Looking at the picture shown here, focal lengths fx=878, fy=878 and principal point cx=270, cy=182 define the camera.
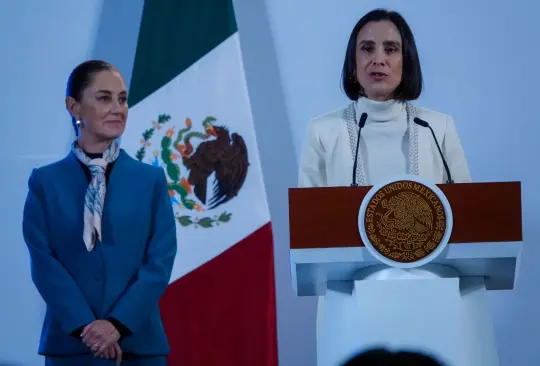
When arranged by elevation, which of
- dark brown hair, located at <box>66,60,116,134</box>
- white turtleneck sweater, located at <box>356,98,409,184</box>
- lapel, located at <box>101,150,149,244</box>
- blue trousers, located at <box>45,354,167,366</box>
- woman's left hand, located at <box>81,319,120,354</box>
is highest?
dark brown hair, located at <box>66,60,116,134</box>

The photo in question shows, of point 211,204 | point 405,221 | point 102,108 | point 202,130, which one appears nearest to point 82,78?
point 102,108

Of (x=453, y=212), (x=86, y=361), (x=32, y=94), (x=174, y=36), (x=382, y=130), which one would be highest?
(x=174, y=36)

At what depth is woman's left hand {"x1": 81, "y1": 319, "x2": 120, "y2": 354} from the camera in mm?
2957

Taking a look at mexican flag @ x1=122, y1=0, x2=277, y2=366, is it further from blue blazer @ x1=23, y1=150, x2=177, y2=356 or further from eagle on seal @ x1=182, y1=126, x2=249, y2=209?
blue blazer @ x1=23, y1=150, x2=177, y2=356

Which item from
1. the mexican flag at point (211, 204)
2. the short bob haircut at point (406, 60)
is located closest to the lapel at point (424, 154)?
the short bob haircut at point (406, 60)

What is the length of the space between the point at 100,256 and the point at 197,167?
82 centimetres

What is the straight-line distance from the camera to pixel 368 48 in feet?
10.4

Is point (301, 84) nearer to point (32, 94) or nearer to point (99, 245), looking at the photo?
point (32, 94)

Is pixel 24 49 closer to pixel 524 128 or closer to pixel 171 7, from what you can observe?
pixel 171 7

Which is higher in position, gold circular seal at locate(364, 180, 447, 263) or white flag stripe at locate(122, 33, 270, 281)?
white flag stripe at locate(122, 33, 270, 281)

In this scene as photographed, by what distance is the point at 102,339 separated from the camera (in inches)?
117

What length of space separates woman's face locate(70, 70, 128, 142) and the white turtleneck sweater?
91cm

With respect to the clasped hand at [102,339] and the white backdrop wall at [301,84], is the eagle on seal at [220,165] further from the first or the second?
the clasped hand at [102,339]

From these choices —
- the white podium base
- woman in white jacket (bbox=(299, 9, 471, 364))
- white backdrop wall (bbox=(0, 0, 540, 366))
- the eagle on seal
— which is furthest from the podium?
white backdrop wall (bbox=(0, 0, 540, 366))
